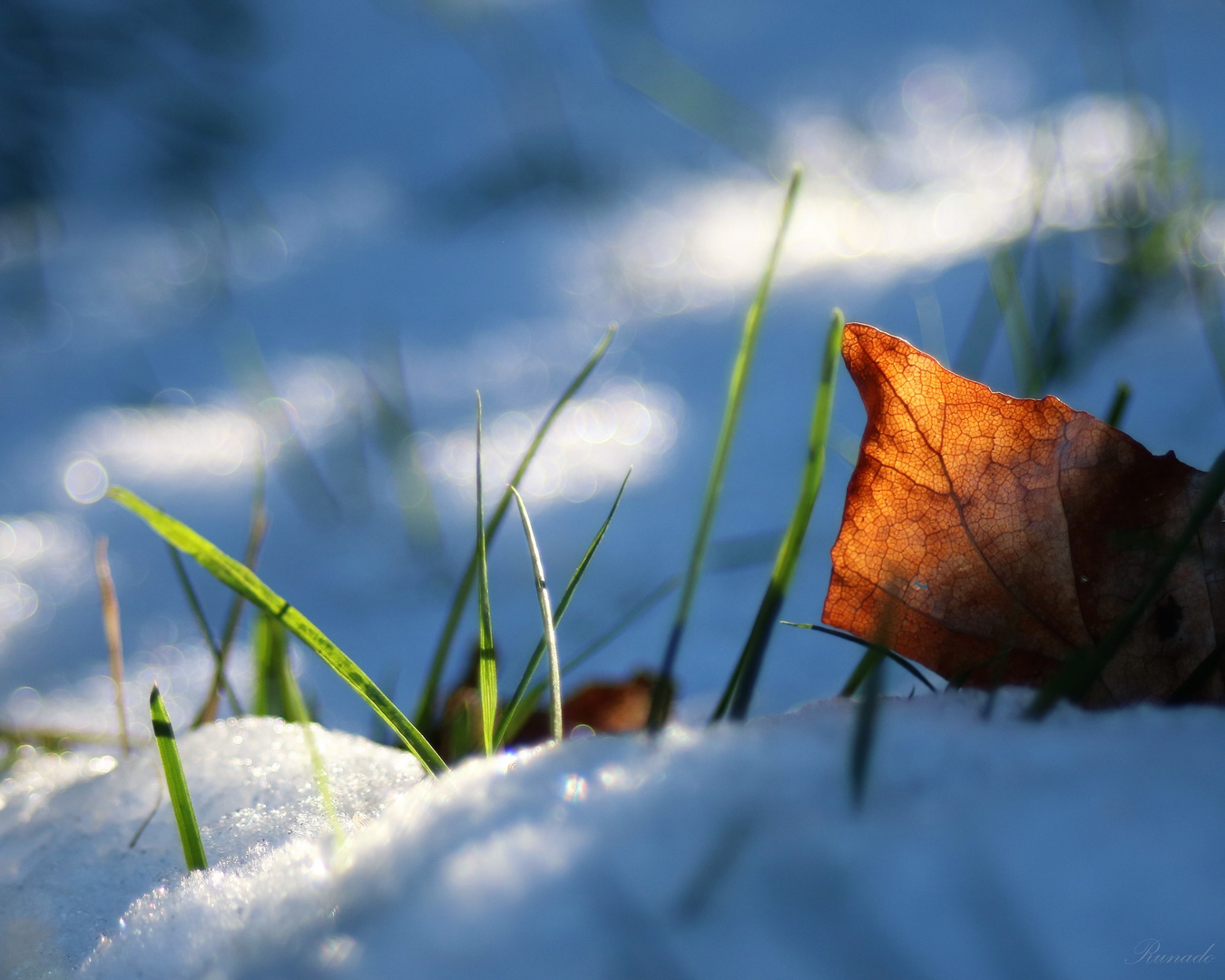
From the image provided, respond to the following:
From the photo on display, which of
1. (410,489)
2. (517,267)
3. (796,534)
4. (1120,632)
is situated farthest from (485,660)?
(517,267)

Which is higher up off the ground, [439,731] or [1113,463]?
[1113,463]

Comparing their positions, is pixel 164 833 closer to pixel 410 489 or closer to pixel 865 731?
pixel 865 731

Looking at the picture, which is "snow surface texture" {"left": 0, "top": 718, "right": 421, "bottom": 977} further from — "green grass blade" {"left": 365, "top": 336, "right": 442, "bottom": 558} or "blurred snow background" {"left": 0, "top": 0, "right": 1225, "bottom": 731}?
"green grass blade" {"left": 365, "top": 336, "right": 442, "bottom": 558}

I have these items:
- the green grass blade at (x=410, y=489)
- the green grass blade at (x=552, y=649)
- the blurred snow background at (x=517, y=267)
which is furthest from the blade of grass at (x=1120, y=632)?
the green grass blade at (x=410, y=489)

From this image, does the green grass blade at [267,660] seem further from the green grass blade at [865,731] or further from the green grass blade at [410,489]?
the green grass blade at [410,489]

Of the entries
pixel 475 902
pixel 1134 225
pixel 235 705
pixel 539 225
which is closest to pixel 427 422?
pixel 539 225

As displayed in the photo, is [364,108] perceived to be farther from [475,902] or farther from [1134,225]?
[475,902]
